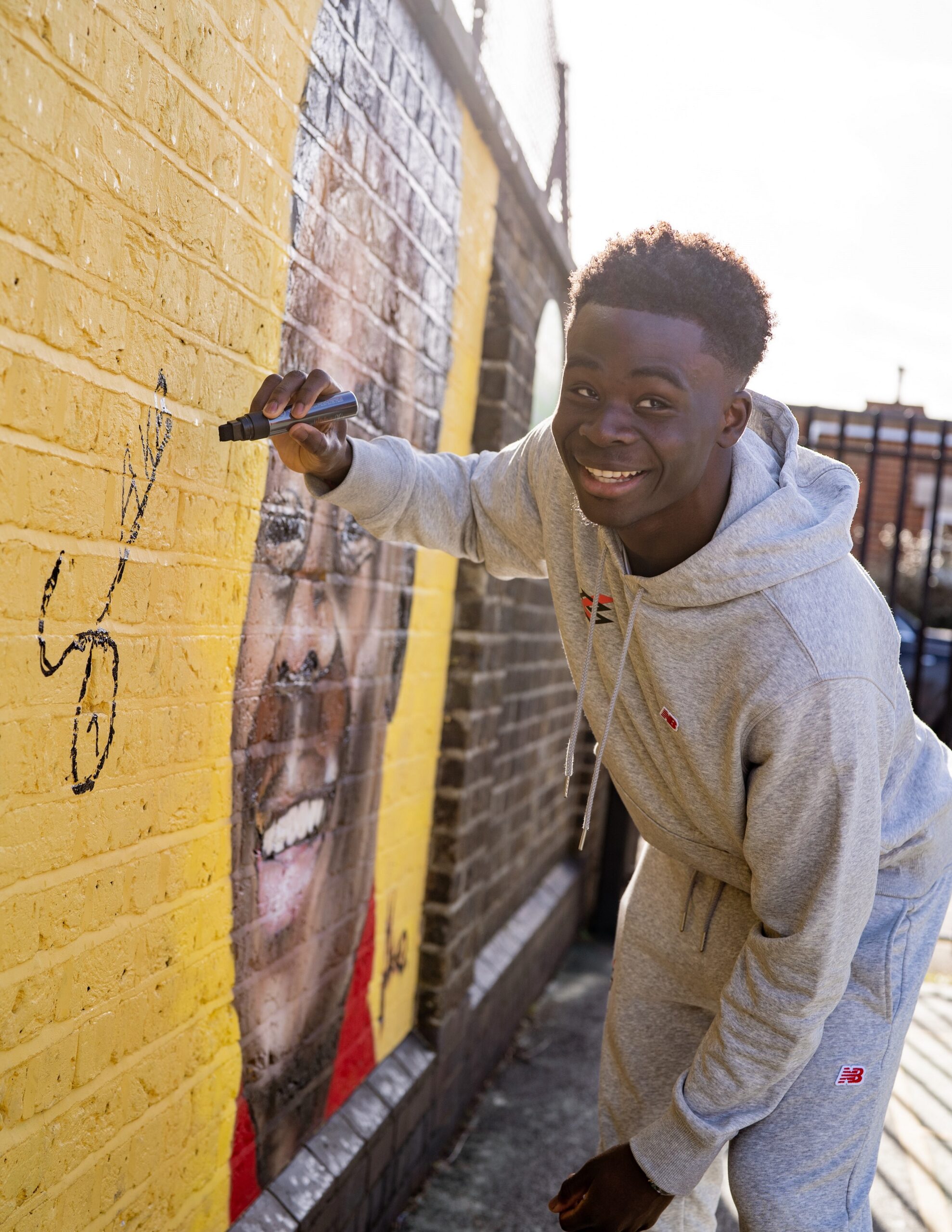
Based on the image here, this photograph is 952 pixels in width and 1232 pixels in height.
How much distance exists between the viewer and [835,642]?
184 centimetres

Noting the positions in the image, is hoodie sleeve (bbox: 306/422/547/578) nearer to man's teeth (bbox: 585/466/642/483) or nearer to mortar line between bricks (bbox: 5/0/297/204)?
man's teeth (bbox: 585/466/642/483)

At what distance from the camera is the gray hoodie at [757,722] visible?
6.04ft

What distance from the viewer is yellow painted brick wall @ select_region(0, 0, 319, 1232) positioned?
1.43 m

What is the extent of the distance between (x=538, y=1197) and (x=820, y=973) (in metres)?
2.05

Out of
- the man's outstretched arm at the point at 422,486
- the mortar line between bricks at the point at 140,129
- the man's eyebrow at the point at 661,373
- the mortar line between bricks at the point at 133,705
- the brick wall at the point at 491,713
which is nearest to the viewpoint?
the mortar line between bricks at the point at 140,129

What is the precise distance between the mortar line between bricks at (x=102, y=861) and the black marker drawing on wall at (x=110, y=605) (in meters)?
0.11

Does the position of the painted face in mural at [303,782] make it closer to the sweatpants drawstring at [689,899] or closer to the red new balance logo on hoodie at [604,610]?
the red new balance logo on hoodie at [604,610]

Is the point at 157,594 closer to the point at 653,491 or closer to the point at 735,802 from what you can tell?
the point at 653,491

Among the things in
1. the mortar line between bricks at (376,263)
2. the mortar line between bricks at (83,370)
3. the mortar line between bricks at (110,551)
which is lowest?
the mortar line between bricks at (110,551)

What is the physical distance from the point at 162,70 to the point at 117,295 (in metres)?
0.35

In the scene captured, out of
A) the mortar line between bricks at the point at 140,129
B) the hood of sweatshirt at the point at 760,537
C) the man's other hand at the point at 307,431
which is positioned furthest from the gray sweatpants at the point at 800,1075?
the mortar line between bricks at the point at 140,129

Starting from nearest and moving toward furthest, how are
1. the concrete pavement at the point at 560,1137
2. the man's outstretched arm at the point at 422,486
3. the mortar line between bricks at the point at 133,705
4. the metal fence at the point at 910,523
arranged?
the mortar line between bricks at the point at 133,705, the man's outstretched arm at the point at 422,486, the concrete pavement at the point at 560,1137, the metal fence at the point at 910,523

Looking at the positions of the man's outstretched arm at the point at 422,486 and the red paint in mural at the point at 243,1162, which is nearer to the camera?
the man's outstretched arm at the point at 422,486

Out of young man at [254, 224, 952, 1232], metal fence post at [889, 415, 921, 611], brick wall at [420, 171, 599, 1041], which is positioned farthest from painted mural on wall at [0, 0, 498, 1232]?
metal fence post at [889, 415, 921, 611]
